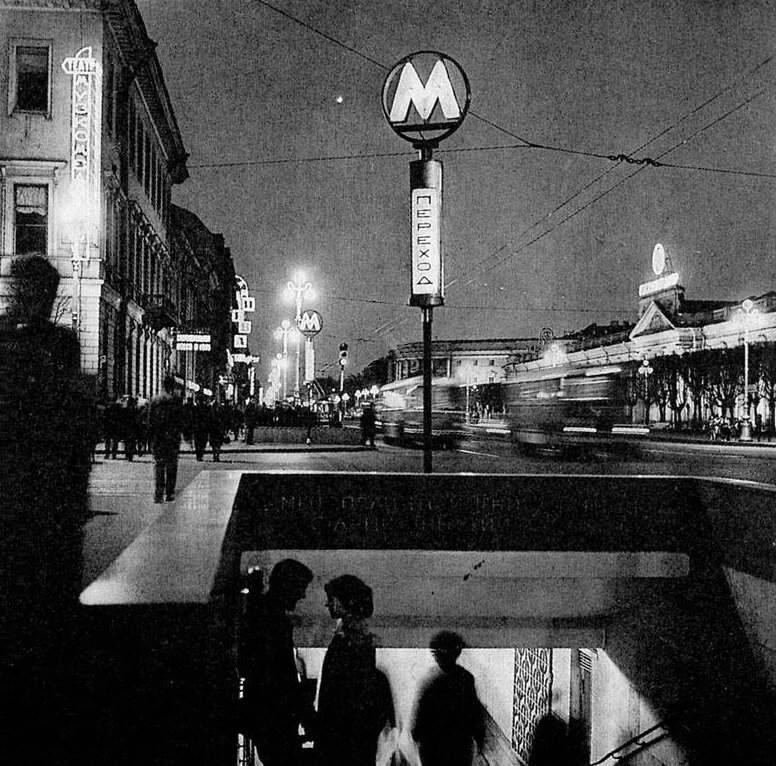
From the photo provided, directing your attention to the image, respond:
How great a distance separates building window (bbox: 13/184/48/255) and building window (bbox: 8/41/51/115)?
264 cm

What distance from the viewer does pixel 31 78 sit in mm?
31656

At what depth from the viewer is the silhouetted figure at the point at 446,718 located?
24.1ft

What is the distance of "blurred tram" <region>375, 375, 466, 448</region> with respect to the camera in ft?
123

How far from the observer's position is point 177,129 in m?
52.5

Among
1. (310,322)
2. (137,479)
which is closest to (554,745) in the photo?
(137,479)

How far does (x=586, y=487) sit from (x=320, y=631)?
2.99m

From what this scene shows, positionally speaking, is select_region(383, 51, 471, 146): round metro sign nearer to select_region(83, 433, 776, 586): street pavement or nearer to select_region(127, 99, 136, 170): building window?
select_region(83, 433, 776, 586): street pavement

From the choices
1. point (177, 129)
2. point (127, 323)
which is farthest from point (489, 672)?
point (177, 129)

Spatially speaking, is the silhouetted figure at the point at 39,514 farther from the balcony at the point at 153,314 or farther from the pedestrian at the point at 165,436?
the balcony at the point at 153,314

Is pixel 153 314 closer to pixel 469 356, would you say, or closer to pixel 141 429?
pixel 141 429

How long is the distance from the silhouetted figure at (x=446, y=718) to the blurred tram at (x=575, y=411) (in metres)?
20.0

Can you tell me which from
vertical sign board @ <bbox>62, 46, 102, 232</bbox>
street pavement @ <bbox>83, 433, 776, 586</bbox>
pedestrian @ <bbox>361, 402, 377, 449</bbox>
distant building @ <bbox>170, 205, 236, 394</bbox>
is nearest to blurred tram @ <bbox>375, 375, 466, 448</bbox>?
pedestrian @ <bbox>361, 402, 377, 449</bbox>

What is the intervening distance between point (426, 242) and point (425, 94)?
2809mm

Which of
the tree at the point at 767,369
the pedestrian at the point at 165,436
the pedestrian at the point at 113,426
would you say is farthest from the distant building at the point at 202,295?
the pedestrian at the point at 165,436
